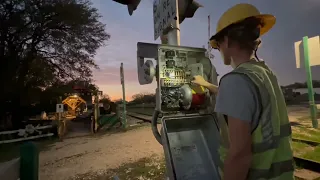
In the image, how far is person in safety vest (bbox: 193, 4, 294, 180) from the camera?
1021 millimetres

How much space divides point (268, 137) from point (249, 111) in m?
0.18

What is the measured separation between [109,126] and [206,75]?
40.4ft

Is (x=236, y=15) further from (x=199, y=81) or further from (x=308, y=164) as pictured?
(x=308, y=164)

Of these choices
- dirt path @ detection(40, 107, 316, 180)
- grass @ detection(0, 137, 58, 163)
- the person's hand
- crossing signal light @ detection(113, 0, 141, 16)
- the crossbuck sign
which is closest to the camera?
the person's hand

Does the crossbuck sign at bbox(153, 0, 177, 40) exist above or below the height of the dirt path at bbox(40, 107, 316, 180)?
above

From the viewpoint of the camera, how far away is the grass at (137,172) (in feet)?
15.7

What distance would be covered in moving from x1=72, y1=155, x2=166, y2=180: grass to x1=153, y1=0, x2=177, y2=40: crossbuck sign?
3.03m

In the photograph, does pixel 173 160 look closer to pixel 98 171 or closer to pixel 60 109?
pixel 98 171

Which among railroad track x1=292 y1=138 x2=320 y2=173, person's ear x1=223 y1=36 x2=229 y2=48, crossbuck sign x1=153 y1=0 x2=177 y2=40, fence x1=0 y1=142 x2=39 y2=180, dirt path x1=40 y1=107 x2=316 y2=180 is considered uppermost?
crossbuck sign x1=153 y1=0 x2=177 y2=40

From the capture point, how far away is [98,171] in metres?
5.61

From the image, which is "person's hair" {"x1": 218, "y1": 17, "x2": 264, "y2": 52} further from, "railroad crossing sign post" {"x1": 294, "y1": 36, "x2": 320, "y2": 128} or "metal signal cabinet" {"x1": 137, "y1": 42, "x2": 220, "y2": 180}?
"railroad crossing sign post" {"x1": 294, "y1": 36, "x2": 320, "y2": 128}

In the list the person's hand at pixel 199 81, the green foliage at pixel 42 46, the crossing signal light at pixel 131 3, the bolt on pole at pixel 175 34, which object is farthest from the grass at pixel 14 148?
the person's hand at pixel 199 81

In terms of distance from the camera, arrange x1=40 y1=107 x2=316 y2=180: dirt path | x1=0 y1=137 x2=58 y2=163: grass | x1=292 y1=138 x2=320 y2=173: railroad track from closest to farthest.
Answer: x1=292 y1=138 x2=320 y2=173: railroad track < x1=40 y1=107 x2=316 y2=180: dirt path < x1=0 y1=137 x2=58 y2=163: grass

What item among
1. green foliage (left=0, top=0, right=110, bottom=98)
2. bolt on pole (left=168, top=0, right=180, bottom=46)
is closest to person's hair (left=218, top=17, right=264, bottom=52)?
bolt on pole (left=168, top=0, right=180, bottom=46)
